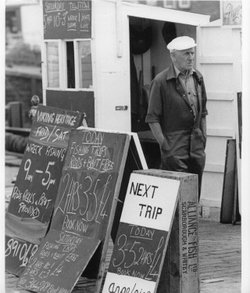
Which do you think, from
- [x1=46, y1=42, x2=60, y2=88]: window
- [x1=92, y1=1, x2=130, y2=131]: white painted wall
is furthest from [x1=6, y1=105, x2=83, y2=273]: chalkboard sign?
[x1=46, y1=42, x2=60, y2=88]: window

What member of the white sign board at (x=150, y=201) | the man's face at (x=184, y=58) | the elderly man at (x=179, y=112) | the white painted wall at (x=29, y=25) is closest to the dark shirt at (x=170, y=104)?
the elderly man at (x=179, y=112)

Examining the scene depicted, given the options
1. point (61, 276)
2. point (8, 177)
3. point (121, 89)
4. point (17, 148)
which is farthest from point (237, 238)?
point (17, 148)

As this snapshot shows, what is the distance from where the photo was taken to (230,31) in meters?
8.70

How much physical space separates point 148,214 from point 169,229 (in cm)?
24

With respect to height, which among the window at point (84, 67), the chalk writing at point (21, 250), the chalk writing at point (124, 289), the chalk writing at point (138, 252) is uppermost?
the window at point (84, 67)

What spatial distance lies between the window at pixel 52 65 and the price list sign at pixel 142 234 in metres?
3.12

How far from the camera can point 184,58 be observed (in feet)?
25.0

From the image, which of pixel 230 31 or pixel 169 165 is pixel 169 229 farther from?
pixel 230 31

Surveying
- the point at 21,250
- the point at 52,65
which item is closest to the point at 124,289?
the point at 21,250

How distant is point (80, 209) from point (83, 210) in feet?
0.13

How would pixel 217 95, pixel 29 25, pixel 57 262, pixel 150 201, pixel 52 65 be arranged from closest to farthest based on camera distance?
pixel 150 201
pixel 57 262
pixel 217 95
pixel 52 65
pixel 29 25

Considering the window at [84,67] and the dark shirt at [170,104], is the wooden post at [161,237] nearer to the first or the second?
the dark shirt at [170,104]

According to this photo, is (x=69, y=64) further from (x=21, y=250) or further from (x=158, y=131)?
(x=21, y=250)

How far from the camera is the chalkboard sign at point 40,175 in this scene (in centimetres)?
700
